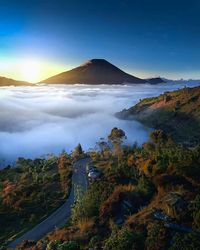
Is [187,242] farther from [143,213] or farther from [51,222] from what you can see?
[51,222]

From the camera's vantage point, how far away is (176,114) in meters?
156

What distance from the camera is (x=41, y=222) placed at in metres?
45.8

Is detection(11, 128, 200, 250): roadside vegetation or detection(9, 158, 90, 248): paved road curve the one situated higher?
detection(11, 128, 200, 250): roadside vegetation

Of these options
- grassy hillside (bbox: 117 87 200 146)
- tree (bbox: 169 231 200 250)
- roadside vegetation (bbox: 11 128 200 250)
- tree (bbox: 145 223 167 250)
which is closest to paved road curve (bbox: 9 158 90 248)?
roadside vegetation (bbox: 11 128 200 250)

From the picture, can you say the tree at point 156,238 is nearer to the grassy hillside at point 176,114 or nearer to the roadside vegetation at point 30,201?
the roadside vegetation at point 30,201

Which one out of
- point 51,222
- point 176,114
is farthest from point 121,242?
point 176,114

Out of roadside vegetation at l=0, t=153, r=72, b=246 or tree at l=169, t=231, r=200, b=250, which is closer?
tree at l=169, t=231, r=200, b=250

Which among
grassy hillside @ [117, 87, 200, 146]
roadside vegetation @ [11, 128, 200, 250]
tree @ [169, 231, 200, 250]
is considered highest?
tree @ [169, 231, 200, 250]

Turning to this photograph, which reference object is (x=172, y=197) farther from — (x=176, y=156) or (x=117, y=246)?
(x=176, y=156)

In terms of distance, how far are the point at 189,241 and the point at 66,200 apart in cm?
3303

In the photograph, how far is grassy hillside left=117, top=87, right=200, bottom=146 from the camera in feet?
461

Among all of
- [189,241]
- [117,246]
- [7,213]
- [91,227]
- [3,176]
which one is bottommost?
[3,176]

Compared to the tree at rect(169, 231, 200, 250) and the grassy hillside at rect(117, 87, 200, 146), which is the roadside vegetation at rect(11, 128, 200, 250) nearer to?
the tree at rect(169, 231, 200, 250)

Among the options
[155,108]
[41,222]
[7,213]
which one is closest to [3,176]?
[7,213]
